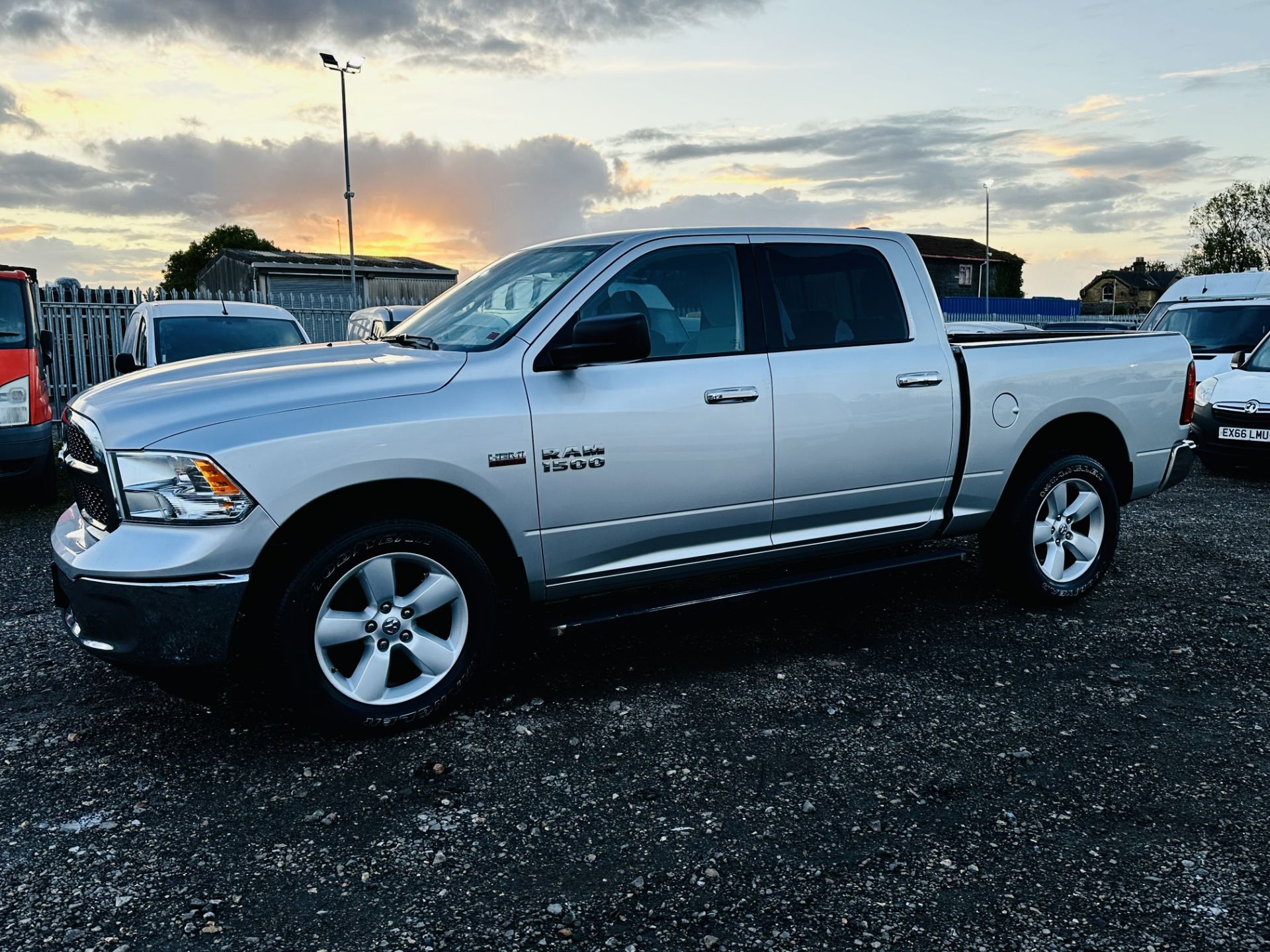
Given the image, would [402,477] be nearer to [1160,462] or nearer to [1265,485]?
[1160,462]

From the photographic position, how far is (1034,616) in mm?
5207

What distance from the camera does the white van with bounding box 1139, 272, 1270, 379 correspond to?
12.3m

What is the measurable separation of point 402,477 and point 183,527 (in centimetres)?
76

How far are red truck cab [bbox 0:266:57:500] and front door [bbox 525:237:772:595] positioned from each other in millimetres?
6506

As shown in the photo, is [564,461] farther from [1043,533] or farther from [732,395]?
[1043,533]

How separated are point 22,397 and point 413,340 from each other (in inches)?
224

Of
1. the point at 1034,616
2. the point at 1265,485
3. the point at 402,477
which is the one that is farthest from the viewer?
the point at 1265,485

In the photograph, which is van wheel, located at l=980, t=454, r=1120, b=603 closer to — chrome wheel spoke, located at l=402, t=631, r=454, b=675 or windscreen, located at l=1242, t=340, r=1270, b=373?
chrome wheel spoke, located at l=402, t=631, r=454, b=675

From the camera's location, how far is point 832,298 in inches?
182

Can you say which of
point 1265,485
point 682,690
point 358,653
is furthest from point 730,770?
point 1265,485

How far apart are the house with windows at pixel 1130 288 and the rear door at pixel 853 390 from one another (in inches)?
3569

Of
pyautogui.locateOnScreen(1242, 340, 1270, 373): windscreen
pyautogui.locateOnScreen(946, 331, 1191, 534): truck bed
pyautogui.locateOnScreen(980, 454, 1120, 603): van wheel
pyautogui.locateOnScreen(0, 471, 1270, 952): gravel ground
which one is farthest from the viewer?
pyautogui.locateOnScreen(1242, 340, 1270, 373): windscreen

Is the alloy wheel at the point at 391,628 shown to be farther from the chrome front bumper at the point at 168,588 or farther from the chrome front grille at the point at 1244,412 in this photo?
the chrome front grille at the point at 1244,412

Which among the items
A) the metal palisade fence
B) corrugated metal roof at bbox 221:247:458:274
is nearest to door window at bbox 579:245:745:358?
the metal palisade fence
